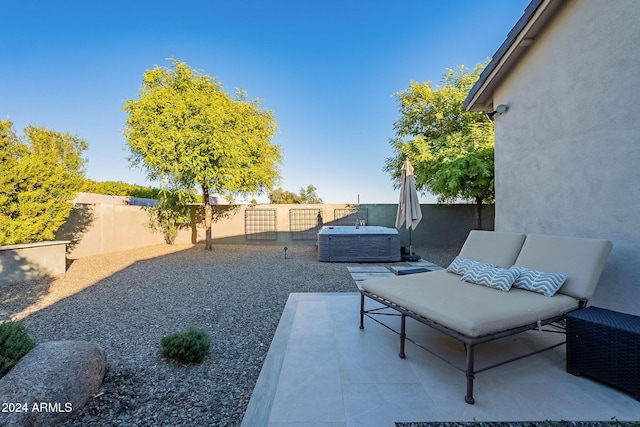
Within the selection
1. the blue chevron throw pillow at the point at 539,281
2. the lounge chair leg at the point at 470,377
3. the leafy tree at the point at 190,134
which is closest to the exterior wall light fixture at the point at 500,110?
the blue chevron throw pillow at the point at 539,281

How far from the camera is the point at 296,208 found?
42.9ft

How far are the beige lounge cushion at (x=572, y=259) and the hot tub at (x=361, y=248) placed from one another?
5.32m

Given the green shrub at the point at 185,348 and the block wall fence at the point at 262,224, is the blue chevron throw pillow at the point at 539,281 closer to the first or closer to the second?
the green shrub at the point at 185,348

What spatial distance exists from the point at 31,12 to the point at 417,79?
1264 cm

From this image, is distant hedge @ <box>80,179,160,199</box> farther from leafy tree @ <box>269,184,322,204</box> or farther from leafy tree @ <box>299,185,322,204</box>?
leafy tree @ <box>299,185,322,204</box>

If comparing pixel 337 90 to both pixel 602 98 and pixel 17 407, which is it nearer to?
pixel 602 98

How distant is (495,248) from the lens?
3660mm

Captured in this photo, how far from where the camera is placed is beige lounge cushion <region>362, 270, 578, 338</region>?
2202mm

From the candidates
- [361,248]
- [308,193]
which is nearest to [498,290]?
[361,248]

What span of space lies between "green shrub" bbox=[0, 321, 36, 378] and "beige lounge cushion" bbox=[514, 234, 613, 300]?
190 inches

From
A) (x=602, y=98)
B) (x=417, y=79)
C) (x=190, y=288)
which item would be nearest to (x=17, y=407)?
(x=190, y=288)

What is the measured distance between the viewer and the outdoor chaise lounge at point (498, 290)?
2232 millimetres

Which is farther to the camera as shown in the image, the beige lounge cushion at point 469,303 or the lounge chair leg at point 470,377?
the beige lounge cushion at point 469,303

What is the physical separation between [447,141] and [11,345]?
11.8m
